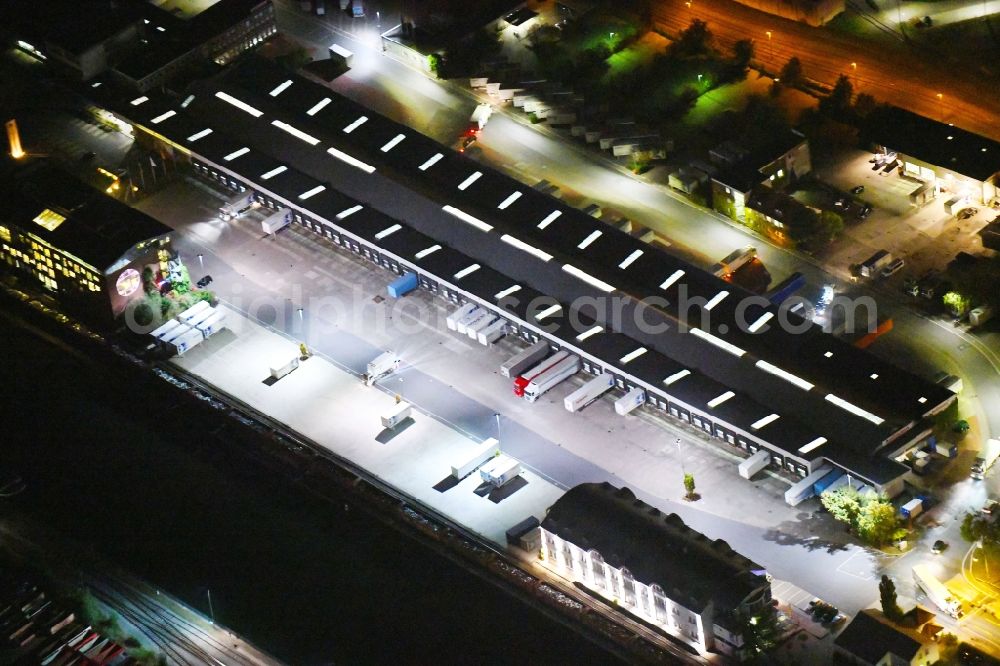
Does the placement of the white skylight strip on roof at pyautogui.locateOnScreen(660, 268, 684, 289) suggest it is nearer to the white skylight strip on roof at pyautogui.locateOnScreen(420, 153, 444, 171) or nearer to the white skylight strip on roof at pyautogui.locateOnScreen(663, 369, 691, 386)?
the white skylight strip on roof at pyautogui.locateOnScreen(663, 369, 691, 386)

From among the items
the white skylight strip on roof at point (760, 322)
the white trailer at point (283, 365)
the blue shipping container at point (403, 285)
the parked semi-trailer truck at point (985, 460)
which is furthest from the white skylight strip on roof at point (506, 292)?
the parked semi-trailer truck at point (985, 460)

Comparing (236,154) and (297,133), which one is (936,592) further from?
(236,154)

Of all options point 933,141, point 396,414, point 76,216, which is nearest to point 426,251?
point 396,414

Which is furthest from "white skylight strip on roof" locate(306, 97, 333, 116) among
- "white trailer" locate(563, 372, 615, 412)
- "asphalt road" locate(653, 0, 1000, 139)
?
"white trailer" locate(563, 372, 615, 412)

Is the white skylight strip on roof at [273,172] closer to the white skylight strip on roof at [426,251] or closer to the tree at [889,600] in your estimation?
the white skylight strip on roof at [426,251]

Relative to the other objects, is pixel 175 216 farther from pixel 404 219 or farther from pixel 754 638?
pixel 754 638

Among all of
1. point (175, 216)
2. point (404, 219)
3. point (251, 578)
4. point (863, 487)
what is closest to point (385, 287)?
point (404, 219)

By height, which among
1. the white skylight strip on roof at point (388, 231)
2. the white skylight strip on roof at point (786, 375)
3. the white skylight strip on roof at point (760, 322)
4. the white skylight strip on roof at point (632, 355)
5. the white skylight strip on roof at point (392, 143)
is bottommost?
the white skylight strip on roof at point (632, 355)
